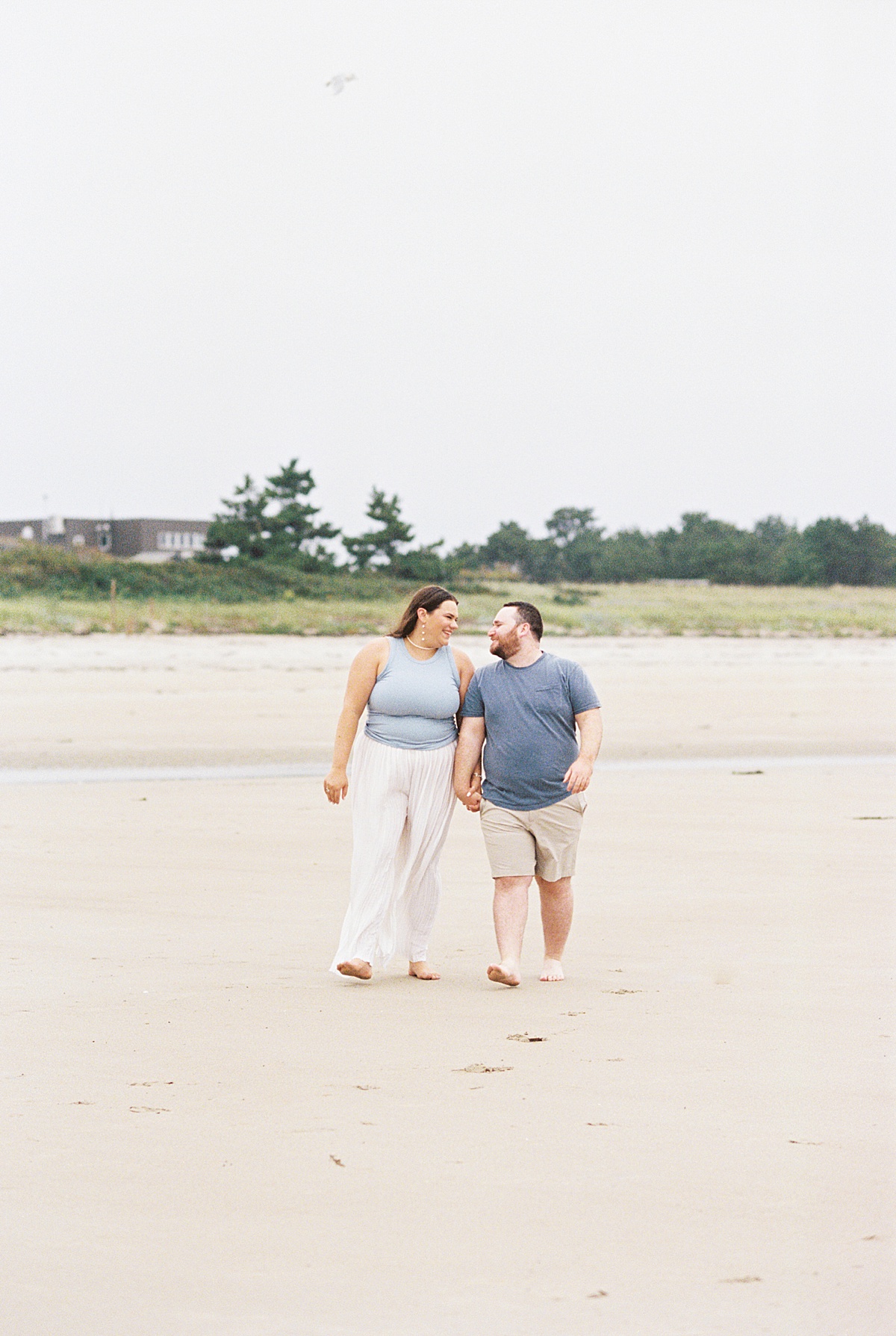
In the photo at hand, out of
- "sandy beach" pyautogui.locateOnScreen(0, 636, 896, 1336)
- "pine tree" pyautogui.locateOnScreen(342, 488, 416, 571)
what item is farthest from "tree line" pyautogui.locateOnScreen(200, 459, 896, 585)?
"sandy beach" pyautogui.locateOnScreen(0, 636, 896, 1336)

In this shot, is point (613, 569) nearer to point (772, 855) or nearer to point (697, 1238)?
point (772, 855)

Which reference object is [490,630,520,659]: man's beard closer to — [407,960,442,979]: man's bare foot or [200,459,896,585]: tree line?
[407,960,442,979]: man's bare foot

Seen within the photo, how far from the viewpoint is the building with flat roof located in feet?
236

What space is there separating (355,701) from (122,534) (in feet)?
237

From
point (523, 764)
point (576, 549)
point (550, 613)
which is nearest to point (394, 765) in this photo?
point (523, 764)

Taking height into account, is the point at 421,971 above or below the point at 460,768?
below

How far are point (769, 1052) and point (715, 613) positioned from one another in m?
45.3

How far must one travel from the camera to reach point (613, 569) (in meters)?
69.5

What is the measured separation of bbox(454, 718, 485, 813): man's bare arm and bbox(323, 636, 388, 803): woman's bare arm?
16.1 inches

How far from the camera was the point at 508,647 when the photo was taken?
19.1ft

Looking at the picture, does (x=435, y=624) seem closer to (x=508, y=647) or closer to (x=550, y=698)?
(x=508, y=647)

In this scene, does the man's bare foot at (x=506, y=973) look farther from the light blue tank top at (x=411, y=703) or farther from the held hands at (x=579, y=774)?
the light blue tank top at (x=411, y=703)

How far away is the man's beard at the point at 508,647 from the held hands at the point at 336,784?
78cm

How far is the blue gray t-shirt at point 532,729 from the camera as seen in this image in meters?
5.80
